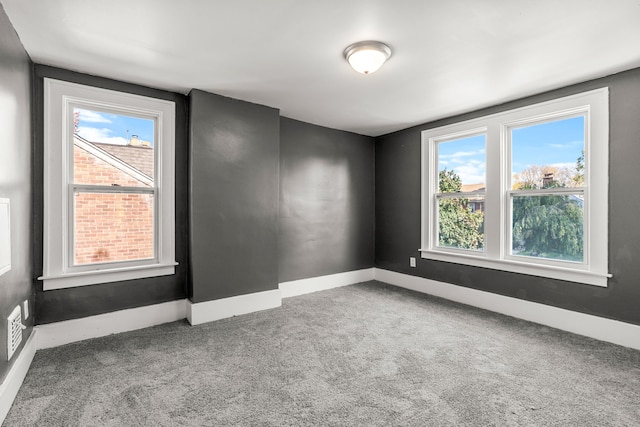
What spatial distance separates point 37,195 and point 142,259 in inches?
38.5

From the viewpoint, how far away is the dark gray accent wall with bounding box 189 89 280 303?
3.17 m

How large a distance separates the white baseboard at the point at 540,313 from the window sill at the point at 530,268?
0.31 metres

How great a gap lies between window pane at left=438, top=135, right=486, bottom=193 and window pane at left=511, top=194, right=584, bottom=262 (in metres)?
0.54

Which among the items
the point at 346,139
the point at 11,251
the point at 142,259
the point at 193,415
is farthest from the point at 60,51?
the point at 346,139

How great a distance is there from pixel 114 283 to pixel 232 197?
4.44 feet

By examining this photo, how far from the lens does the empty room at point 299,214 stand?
6.20 feet

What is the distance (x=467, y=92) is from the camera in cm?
318

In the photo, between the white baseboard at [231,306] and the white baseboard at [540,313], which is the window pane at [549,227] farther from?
the white baseboard at [231,306]

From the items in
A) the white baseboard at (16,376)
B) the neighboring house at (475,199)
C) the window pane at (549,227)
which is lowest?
the white baseboard at (16,376)

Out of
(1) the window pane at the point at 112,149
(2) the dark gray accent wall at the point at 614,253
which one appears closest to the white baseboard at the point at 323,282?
(2) the dark gray accent wall at the point at 614,253

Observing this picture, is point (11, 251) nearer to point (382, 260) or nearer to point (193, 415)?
point (193, 415)

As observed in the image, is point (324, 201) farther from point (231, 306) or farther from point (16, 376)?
point (16, 376)

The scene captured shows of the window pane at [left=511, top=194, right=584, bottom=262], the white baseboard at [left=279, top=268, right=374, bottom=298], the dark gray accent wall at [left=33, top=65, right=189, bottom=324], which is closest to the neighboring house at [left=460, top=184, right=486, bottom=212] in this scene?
the window pane at [left=511, top=194, right=584, bottom=262]

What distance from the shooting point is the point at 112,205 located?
2.94m
